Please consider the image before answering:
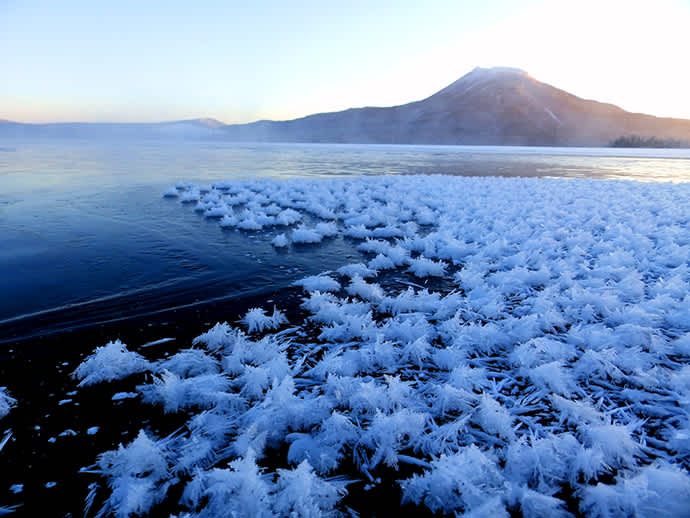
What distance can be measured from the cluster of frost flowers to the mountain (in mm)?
167816

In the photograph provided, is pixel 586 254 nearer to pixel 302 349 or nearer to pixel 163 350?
pixel 302 349

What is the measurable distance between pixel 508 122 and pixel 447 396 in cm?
19024

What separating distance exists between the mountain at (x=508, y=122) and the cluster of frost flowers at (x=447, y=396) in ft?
551

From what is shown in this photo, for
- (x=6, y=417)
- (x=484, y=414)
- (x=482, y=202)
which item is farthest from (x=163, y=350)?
(x=482, y=202)

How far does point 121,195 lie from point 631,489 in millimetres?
13874

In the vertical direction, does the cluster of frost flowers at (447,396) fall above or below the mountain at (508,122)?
below

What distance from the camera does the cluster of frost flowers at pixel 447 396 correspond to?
195cm

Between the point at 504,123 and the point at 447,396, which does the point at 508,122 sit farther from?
the point at 447,396

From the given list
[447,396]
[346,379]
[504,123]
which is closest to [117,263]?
[346,379]

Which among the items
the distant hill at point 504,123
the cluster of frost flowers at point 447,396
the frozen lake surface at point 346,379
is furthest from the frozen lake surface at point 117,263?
the distant hill at point 504,123

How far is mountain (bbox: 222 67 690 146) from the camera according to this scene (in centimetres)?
15075

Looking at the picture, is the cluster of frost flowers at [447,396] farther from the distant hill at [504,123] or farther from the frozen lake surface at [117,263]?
the distant hill at [504,123]

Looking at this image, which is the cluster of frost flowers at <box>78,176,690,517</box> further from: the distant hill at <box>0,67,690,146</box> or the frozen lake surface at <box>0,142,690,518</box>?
the distant hill at <box>0,67,690,146</box>

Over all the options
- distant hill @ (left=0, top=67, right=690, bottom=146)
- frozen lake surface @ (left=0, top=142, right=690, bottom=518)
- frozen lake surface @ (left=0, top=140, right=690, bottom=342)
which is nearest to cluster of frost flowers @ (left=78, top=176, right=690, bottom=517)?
frozen lake surface @ (left=0, top=142, right=690, bottom=518)
